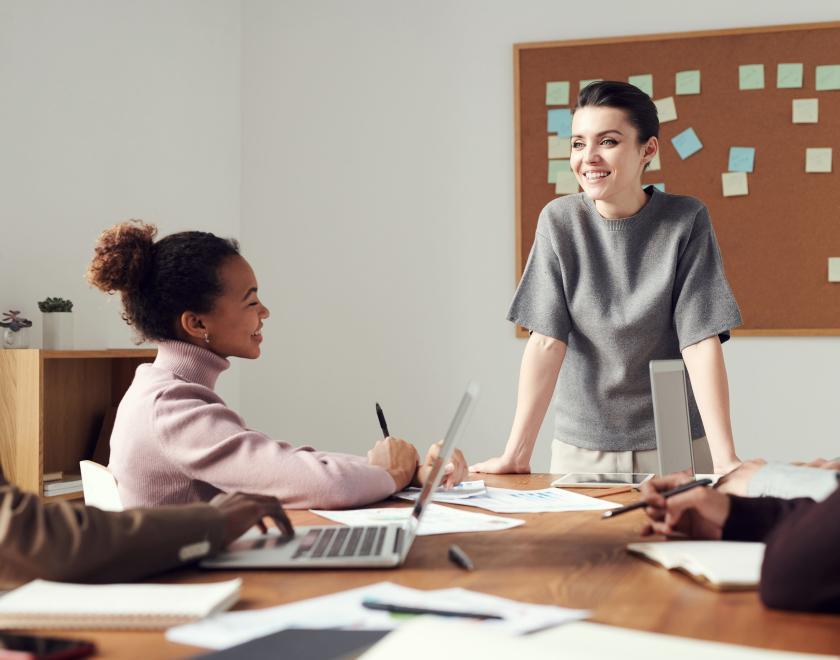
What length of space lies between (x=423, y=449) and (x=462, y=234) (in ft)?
2.92

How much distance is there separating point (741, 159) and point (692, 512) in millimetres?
2663

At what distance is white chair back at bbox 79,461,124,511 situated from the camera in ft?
4.85

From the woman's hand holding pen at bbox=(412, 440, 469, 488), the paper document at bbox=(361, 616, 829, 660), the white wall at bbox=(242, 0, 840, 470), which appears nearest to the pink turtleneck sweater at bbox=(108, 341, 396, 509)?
the woman's hand holding pen at bbox=(412, 440, 469, 488)

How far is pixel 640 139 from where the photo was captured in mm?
2164

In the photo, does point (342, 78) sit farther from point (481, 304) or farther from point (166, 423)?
point (166, 423)

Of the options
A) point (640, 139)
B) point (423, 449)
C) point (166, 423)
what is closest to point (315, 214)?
point (423, 449)

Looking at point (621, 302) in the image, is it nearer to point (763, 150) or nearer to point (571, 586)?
point (571, 586)

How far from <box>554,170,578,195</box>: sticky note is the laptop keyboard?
8.61ft

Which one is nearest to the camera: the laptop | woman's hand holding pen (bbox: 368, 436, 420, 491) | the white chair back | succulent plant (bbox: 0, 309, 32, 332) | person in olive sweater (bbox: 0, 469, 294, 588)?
person in olive sweater (bbox: 0, 469, 294, 588)

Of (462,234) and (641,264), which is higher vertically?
(462,234)

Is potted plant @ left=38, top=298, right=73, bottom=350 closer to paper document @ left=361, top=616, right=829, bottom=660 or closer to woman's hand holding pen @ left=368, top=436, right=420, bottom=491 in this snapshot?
woman's hand holding pen @ left=368, top=436, right=420, bottom=491

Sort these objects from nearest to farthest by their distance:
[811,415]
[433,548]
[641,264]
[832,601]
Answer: [832,601], [433,548], [641,264], [811,415]

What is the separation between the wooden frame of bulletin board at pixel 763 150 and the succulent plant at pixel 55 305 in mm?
2153

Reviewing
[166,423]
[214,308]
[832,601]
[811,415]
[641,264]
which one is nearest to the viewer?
[832,601]
